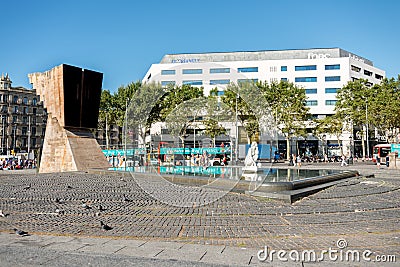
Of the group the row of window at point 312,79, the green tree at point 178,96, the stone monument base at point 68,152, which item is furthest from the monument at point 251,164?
the row of window at point 312,79

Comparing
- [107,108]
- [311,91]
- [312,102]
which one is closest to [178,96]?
→ [107,108]

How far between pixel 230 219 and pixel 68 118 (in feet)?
69.4

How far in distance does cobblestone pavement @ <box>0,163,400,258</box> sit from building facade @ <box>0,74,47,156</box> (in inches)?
3295

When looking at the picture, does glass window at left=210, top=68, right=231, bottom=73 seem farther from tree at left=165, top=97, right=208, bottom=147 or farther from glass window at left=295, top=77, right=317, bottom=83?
glass window at left=295, top=77, right=317, bottom=83

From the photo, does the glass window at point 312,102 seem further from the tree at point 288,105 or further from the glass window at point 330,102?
the tree at point 288,105

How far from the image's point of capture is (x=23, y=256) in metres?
5.65

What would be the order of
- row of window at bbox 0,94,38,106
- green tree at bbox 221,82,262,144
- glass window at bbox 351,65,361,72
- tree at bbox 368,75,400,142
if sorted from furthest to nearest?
row of window at bbox 0,94,38,106 < glass window at bbox 351,65,361,72 < tree at bbox 368,75,400,142 < green tree at bbox 221,82,262,144

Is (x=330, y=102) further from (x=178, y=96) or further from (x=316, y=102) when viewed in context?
(x=178, y=96)

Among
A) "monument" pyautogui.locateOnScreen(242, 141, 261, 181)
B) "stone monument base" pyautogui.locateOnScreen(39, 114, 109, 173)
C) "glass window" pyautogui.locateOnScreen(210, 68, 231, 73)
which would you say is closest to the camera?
"glass window" pyautogui.locateOnScreen(210, 68, 231, 73)

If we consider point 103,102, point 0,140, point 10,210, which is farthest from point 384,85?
point 0,140

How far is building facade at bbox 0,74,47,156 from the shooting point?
3450 inches

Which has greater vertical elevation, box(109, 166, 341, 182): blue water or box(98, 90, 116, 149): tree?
box(98, 90, 116, 149): tree

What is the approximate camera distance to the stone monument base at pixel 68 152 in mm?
25953

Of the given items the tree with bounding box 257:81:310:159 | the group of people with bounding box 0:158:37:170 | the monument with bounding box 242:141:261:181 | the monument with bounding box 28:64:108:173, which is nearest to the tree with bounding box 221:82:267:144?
the monument with bounding box 242:141:261:181
